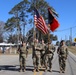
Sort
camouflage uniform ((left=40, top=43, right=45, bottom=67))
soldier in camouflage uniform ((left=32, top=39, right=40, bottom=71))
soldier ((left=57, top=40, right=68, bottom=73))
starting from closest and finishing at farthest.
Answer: soldier ((left=57, top=40, right=68, bottom=73)) → soldier in camouflage uniform ((left=32, top=39, right=40, bottom=71)) → camouflage uniform ((left=40, top=43, right=45, bottom=67))

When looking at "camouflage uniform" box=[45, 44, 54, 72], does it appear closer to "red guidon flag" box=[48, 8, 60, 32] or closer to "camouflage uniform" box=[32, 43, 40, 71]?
"camouflage uniform" box=[32, 43, 40, 71]

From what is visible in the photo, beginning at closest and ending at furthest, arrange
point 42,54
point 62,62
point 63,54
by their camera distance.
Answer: point 63,54 → point 62,62 → point 42,54

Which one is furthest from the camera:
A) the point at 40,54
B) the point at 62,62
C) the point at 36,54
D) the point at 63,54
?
the point at 40,54

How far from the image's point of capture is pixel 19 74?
1542 cm

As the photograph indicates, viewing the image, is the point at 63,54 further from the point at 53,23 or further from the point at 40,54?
the point at 53,23

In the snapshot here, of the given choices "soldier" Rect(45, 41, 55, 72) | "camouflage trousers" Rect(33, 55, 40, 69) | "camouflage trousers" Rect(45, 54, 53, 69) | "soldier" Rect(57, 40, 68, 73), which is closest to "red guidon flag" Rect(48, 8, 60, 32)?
"soldier" Rect(45, 41, 55, 72)

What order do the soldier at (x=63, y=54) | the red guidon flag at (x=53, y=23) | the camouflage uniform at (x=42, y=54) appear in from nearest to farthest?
the soldier at (x=63, y=54) → the camouflage uniform at (x=42, y=54) → the red guidon flag at (x=53, y=23)

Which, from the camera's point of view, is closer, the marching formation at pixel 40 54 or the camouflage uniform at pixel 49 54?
the marching formation at pixel 40 54

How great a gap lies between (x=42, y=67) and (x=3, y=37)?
9939cm

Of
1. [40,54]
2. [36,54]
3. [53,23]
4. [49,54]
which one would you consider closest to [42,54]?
[40,54]

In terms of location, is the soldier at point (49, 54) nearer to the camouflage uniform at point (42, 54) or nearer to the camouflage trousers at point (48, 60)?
the camouflage trousers at point (48, 60)

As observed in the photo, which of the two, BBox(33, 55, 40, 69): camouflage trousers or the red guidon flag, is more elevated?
the red guidon flag

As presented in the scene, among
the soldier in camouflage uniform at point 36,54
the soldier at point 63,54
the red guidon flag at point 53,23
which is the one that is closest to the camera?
the soldier at point 63,54

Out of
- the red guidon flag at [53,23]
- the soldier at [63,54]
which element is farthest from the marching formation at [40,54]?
the red guidon flag at [53,23]
